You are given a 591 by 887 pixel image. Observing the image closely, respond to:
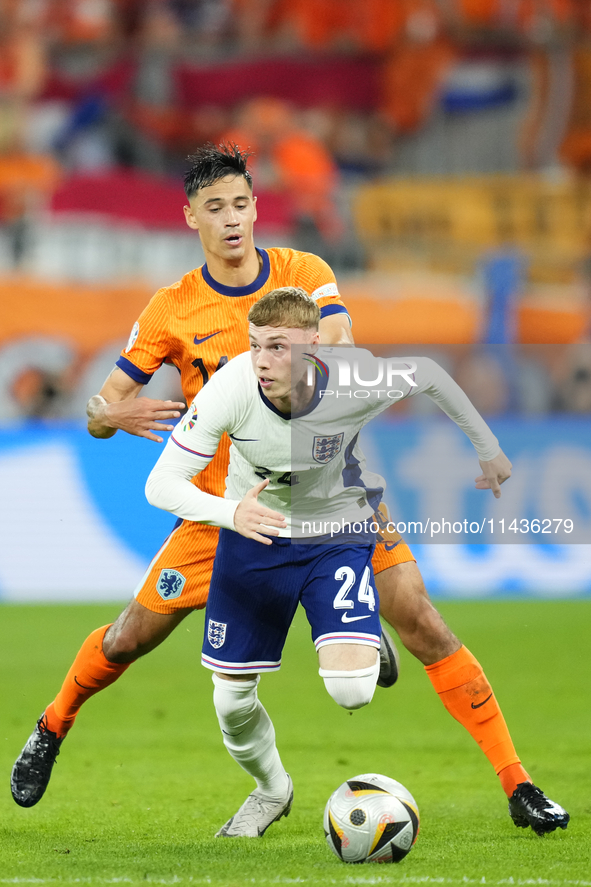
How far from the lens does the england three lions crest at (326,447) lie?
4.46 metres

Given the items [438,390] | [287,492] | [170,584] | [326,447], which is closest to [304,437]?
[326,447]

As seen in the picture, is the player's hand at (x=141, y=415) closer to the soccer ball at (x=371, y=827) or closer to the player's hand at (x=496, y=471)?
the player's hand at (x=496, y=471)

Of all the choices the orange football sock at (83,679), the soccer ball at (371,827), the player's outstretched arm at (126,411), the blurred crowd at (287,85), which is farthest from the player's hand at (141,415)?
the blurred crowd at (287,85)

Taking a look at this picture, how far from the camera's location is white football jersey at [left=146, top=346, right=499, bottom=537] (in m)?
4.35

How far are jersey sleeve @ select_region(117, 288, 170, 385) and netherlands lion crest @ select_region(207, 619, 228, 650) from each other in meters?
1.07

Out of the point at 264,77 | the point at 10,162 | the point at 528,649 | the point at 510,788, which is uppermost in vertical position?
the point at 264,77

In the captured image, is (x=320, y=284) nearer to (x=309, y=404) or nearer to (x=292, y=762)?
(x=309, y=404)

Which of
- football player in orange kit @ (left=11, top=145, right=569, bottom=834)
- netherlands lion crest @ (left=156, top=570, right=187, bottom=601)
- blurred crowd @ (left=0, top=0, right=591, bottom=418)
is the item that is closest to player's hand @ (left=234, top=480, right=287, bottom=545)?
football player in orange kit @ (left=11, top=145, right=569, bottom=834)

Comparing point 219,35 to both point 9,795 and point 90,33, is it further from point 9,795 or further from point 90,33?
point 9,795

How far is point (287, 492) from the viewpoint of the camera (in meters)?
4.54

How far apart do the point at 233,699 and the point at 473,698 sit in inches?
38.2

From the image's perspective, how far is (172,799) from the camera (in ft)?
17.9

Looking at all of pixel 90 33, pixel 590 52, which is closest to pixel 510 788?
pixel 590 52

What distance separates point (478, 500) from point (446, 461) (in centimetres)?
279
